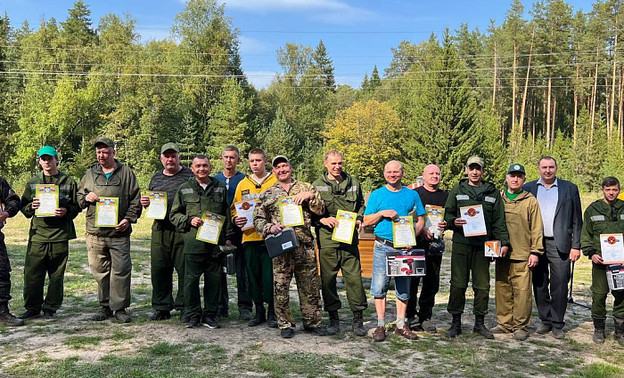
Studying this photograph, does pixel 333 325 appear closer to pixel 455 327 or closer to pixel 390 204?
pixel 455 327

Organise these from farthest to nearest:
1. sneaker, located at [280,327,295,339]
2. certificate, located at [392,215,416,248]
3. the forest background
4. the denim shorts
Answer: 1. the forest background
2. the denim shorts
3. sneaker, located at [280,327,295,339]
4. certificate, located at [392,215,416,248]

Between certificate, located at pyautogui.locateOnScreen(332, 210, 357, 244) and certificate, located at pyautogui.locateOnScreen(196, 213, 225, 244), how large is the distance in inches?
56.4

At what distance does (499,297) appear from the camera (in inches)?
258

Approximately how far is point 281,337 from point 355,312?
37.7 inches

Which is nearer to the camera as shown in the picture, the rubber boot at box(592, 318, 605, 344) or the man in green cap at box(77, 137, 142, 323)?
the rubber boot at box(592, 318, 605, 344)

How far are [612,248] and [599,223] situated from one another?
13.5 inches

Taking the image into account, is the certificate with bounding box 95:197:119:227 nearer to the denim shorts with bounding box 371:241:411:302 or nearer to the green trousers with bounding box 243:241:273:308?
the green trousers with bounding box 243:241:273:308

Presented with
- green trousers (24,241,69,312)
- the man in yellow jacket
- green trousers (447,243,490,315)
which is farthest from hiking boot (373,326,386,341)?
green trousers (24,241,69,312)

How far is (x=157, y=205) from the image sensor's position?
638 centimetres

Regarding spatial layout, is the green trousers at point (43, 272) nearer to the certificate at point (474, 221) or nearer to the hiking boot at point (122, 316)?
the hiking boot at point (122, 316)

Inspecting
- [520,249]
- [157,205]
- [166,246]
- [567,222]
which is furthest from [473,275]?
[157,205]

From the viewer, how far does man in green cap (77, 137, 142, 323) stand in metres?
6.44

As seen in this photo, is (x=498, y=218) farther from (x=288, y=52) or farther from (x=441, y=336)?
(x=288, y=52)

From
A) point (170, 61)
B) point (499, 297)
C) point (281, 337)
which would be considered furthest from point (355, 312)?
point (170, 61)
